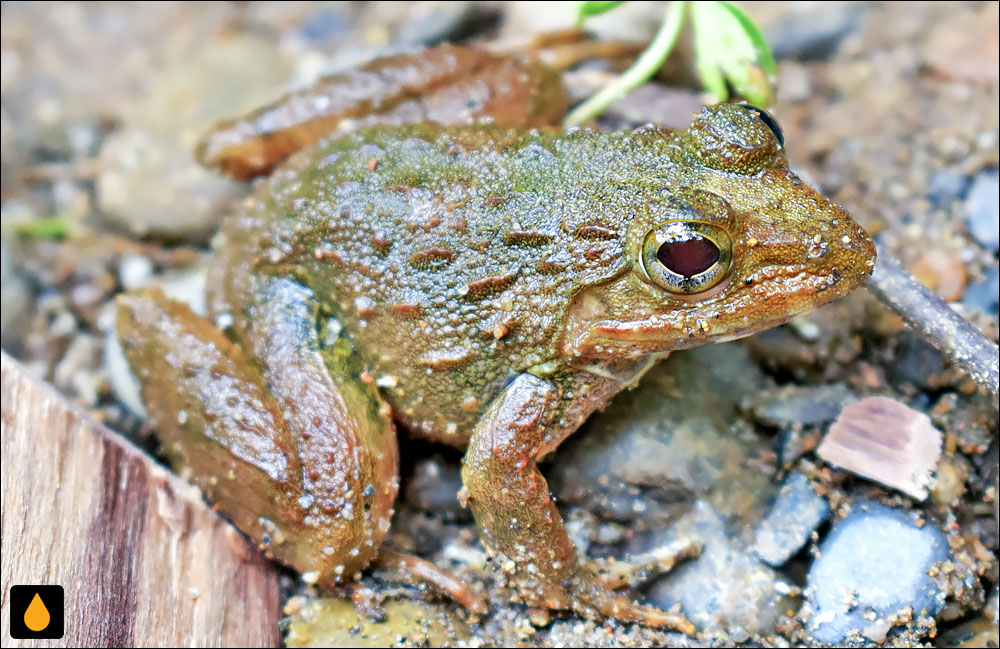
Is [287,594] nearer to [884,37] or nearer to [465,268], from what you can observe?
[465,268]

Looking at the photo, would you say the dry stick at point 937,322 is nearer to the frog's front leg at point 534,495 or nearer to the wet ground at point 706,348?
the wet ground at point 706,348

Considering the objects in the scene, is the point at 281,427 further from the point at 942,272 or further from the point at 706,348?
the point at 942,272

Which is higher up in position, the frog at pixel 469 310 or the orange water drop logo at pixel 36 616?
the frog at pixel 469 310

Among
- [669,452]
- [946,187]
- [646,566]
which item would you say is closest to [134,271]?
[669,452]

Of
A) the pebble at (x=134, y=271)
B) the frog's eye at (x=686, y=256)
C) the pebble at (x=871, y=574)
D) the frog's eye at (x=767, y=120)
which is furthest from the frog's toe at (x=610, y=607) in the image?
the pebble at (x=134, y=271)

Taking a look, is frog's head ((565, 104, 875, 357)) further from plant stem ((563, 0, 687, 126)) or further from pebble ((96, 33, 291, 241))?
pebble ((96, 33, 291, 241))
